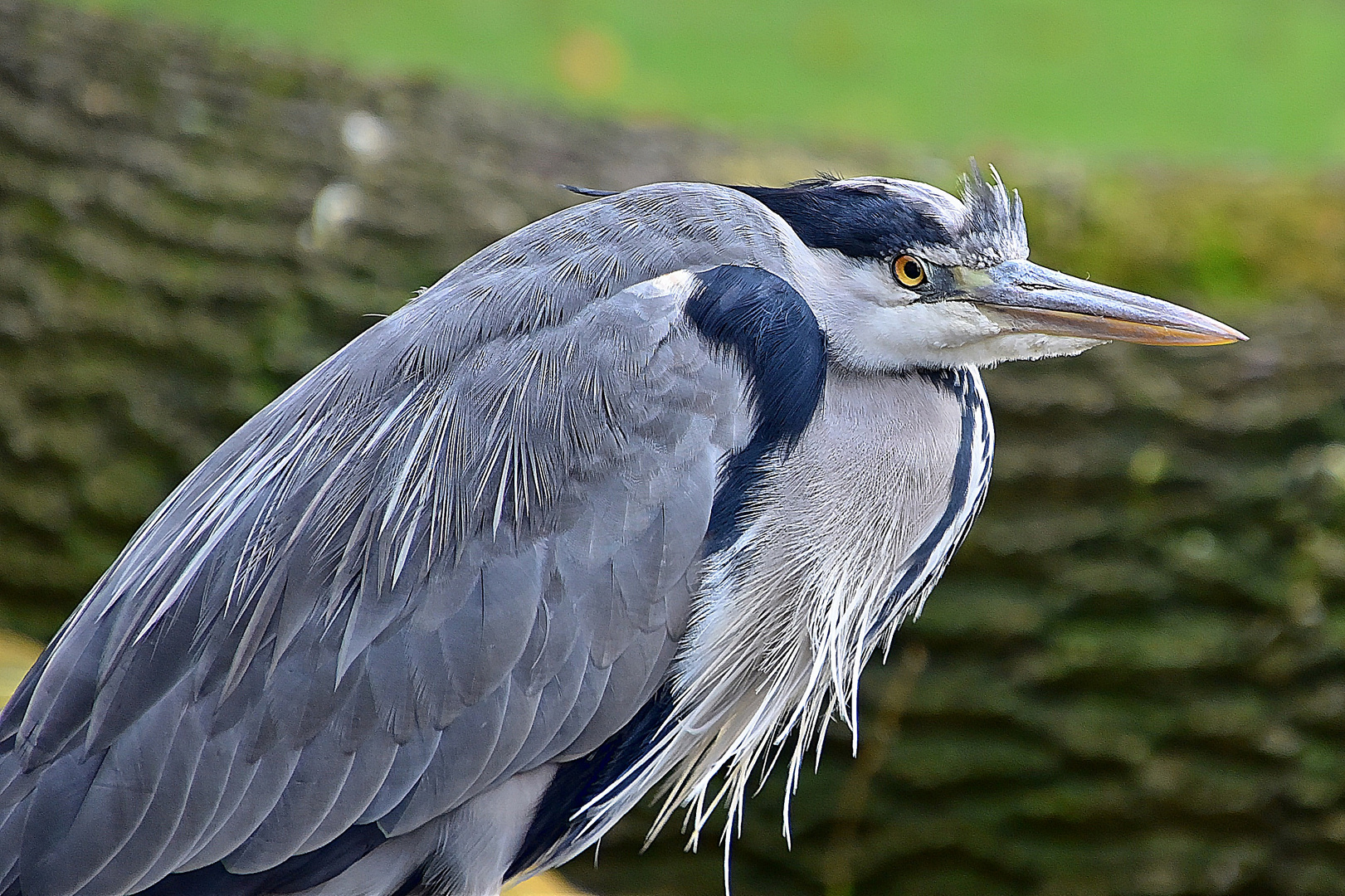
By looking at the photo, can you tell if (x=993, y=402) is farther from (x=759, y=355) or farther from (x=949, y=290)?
(x=759, y=355)

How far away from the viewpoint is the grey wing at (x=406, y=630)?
1949mm

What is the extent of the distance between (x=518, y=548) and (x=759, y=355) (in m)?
0.47

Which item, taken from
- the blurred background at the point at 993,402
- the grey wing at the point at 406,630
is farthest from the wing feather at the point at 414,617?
the blurred background at the point at 993,402

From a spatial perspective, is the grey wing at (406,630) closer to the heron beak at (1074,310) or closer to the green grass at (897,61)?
the heron beak at (1074,310)

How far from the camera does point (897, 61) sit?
7953 mm

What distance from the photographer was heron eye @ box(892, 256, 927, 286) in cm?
206

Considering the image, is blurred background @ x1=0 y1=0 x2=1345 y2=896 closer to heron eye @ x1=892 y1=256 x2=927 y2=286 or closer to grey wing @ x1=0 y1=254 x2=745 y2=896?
heron eye @ x1=892 y1=256 x2=927 y2=286

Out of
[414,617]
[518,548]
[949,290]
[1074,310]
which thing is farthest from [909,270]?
[414,617]

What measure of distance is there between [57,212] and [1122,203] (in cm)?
300

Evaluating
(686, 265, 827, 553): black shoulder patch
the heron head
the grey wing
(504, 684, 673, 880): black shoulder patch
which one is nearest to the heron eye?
the heron head

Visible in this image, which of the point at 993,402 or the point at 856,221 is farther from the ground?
the point at 856,221

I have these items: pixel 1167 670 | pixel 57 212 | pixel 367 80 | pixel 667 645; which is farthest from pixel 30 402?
pixel 1167 670

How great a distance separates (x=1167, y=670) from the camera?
3100mm

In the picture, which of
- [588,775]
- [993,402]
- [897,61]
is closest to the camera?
[588,775]
